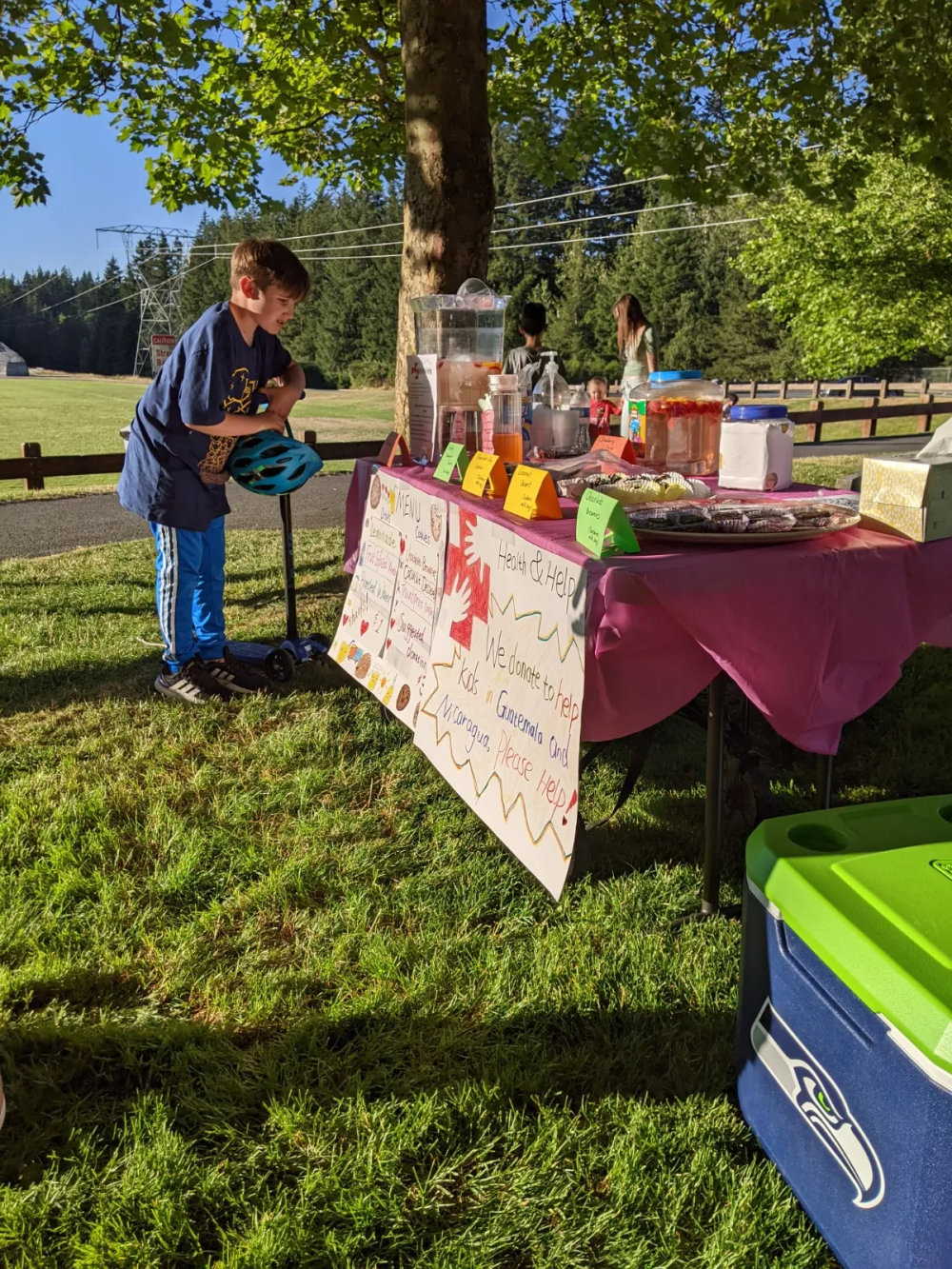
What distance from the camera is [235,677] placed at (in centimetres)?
432

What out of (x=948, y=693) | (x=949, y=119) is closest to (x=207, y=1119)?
(x=948, y=693)

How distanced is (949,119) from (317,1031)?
676cm

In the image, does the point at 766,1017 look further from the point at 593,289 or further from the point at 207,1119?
the point at 593,289

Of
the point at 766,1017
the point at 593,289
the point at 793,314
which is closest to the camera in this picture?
the point at 766,1017

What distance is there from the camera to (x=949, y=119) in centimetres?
602

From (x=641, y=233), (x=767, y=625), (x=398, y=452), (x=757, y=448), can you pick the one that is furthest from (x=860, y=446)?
(x=641, y=233)

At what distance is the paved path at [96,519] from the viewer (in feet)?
32.4

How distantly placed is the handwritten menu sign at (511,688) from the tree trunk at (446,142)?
2564 millimetres

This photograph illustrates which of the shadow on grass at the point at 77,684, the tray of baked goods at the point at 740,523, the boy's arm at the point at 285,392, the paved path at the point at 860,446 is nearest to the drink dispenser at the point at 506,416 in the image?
the tray of baked goods at the point at 740,523

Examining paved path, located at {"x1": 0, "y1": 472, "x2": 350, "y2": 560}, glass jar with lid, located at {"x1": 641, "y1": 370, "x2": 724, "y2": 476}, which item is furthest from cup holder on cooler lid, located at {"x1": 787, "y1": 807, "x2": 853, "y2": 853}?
paved path, located at {"x1": 0, "y1": 472, "x2": 350, "y2": 560}

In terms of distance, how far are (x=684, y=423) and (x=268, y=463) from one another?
195 cm

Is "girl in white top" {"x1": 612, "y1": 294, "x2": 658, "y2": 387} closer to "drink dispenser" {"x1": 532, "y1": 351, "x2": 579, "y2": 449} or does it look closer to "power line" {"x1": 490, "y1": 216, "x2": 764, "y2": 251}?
"drink dispenser" {"x1": 532, "y1": 351, "x2": 579, "y2": 449}

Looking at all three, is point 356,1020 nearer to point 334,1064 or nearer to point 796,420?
point 334,1064

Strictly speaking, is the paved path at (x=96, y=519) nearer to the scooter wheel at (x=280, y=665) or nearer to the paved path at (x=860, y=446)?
the scooter wheel at (x=280, y=665)
